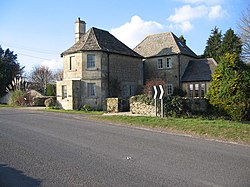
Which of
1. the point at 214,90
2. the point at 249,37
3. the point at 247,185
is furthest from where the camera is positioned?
the point at 249,37

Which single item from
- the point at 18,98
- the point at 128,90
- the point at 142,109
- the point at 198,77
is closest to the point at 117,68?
the point at 128,90

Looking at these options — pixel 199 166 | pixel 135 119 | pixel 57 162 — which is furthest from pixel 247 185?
pixel 135 119

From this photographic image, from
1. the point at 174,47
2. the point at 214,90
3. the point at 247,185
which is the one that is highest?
the point at 174,47

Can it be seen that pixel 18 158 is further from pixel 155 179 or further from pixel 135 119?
pixel 135 119

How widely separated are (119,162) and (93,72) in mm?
23858

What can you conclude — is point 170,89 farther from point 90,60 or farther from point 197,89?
point 90,60

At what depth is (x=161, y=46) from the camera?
132 feet

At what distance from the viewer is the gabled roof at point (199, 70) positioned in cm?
3619

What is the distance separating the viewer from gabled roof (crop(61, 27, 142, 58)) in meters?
31.1

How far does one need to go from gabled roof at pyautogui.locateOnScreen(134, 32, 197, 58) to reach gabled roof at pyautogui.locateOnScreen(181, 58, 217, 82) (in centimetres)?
186

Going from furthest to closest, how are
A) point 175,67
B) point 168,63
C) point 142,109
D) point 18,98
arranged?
point 18,98
point 168,63
point 175,67
point 142,109

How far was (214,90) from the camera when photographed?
65.1 feet

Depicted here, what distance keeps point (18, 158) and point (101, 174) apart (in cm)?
281

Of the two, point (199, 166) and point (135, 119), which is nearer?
point (199, 166)
